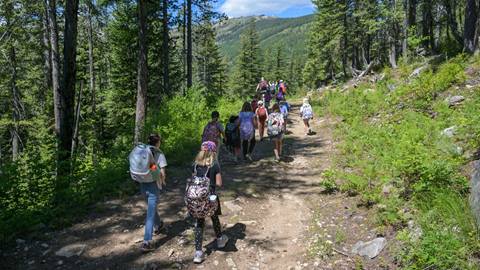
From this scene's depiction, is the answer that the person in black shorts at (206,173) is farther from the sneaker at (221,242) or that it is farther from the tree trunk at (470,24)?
the tree trunk at (470,24)

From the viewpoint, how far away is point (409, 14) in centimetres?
2170

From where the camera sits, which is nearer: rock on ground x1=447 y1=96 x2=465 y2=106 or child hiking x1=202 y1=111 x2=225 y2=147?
child hiking x1=202 y1=111 x2=225 y2=147

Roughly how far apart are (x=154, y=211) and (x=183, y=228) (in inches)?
42.5

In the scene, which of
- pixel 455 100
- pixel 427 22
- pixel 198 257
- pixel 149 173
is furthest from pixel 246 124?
pixel 427 22

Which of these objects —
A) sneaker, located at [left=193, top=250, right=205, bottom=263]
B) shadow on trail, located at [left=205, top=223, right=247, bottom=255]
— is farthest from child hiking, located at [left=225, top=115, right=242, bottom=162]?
sneaker, located at [left=193, top=250, right=205, bottom=263]

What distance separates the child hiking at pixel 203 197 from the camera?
19.9 ft

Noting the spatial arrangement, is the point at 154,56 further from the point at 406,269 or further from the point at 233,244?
the point at 406,269

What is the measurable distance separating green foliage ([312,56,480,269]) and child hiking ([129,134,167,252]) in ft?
13.4

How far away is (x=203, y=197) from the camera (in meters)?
6.06

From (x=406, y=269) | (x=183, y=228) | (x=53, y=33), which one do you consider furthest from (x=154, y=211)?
(x=53, y=33)

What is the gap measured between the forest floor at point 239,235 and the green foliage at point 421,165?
548 millimetres

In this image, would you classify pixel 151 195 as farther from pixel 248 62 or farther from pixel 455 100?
pixel 248 62

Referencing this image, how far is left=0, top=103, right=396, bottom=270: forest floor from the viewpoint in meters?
6.36

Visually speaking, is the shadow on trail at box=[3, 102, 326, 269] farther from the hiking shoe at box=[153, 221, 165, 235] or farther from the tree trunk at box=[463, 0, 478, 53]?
the tree trunk at box=[463, 0, 478, 53]
